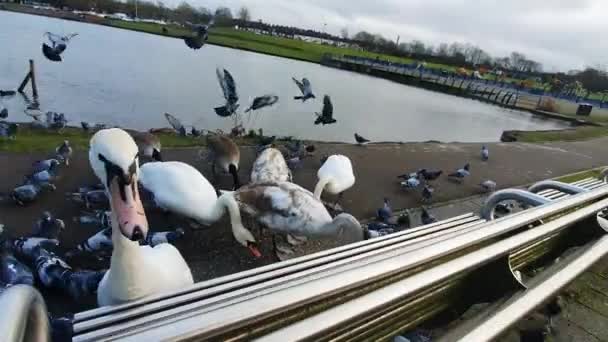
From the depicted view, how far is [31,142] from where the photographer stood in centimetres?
760

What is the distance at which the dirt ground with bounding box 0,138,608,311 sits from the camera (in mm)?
4680

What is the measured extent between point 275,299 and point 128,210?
4.45 feet

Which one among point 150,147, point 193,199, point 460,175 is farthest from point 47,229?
point 460,175

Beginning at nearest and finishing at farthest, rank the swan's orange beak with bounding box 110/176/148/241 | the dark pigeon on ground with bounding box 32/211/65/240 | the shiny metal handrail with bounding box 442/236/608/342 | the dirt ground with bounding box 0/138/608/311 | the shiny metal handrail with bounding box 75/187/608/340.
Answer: the shiny metal handrail with bounding box 75/187/608/340 < the shiny metal handrail with bounding box 442/236/608/342 < the swan's orange beak with bounding box 110/176/148/241 < the dark pigeon on ground with bounding box 32/211/65/240 < the dirt ground with bounding box 0/138/608/311

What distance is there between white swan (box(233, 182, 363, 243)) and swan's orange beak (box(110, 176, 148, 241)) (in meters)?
2.48

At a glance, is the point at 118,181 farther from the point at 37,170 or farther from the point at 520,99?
the point at 520,99

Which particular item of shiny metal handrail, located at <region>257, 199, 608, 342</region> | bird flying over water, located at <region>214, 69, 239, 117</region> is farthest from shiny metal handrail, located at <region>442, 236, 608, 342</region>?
bird flying over water, located at <region>214, 69, 239, 117</region>

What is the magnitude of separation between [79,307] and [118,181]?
5.00 ft

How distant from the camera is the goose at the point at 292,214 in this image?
15.4 ft

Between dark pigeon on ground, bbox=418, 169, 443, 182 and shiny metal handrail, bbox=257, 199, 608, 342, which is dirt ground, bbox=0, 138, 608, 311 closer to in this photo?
dark pigeon on ground, bbox=418, 169, 443, 182

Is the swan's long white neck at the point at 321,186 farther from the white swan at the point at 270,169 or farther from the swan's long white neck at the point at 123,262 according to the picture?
the swan's long white neck at the point at 123,262

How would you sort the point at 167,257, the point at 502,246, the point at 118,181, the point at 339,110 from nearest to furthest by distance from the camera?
the point at 502,246 < the point at 118,181 < the point at 167,257 < the point at 339,110

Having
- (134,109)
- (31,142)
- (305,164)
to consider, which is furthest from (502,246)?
(134,109)

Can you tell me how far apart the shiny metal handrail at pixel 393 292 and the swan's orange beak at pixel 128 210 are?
136cm
